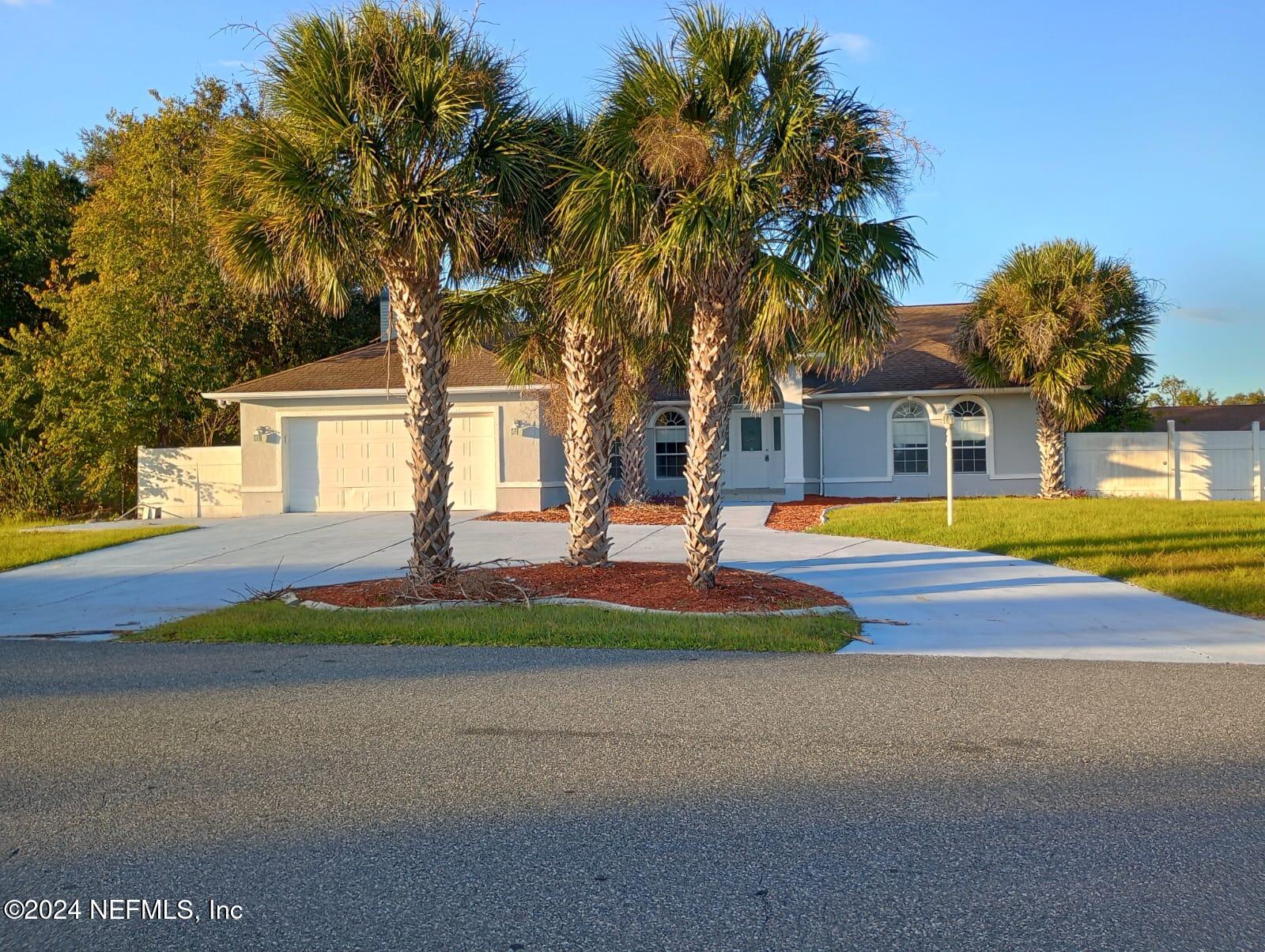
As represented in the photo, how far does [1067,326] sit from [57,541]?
1984 cm

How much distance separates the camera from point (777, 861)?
425cm

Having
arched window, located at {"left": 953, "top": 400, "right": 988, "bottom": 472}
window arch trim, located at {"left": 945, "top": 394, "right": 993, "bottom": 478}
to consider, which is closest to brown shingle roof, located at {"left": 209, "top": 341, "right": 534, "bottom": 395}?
window arch trim, located at {"left": 945, "top": 394, "right": 993, "bottom": 478}

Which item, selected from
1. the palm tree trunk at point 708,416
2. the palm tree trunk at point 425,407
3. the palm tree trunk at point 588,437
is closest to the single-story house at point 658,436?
the palm tree trunk at point 588,437

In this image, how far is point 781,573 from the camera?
539 inches

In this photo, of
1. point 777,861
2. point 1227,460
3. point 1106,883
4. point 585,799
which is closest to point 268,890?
point 585,799

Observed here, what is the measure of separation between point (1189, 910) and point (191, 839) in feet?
13.3

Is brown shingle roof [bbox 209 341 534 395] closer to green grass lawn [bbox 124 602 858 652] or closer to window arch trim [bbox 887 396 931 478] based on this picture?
window arch trim [bbox 887 396 931 478]

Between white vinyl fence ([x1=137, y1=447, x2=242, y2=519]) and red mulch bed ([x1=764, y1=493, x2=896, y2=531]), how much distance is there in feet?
39.5

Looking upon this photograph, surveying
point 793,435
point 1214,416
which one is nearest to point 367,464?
point 793,435

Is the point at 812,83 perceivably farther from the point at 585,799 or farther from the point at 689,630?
the point at 585,799

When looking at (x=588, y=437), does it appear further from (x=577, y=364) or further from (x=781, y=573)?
(x=781, y=573)

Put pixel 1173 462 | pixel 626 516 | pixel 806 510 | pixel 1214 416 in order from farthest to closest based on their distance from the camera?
pixel 1214 416 → pixel 1173 462 → pixel 806 510 → pixel 626 516

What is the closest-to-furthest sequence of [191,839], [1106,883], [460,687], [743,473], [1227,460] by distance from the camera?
[1106,883], [191,839], [460,687], [1227,460], [743,473]

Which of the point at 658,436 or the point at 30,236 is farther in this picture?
the point at 30,236
